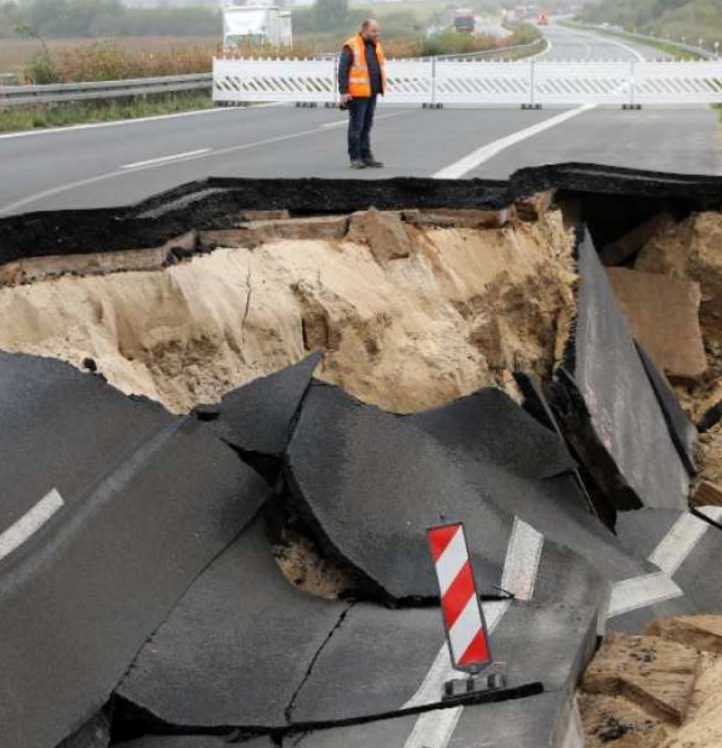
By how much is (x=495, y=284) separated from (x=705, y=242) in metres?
3.42

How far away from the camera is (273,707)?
515cm

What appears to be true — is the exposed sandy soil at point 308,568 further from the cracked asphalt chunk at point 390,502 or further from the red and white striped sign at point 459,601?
the red and white striped sign at point 459,601

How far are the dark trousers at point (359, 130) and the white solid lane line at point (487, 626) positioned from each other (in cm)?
843

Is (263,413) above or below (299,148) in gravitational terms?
above

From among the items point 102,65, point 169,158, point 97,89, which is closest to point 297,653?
point 169,158

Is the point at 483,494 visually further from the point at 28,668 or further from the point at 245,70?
the point at 245,70

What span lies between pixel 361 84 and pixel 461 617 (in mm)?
10844

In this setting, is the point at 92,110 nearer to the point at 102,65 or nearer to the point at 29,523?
the point at 102,65

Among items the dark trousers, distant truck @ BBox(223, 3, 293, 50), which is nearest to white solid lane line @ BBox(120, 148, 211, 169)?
the dark trousers

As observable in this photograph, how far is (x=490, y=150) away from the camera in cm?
1609

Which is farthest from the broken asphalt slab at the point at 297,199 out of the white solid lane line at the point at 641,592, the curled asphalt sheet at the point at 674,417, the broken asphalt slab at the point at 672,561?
the white solid lane line at the point at 641,592

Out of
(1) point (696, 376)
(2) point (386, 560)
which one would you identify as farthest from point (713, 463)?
(2) point (386, 560)

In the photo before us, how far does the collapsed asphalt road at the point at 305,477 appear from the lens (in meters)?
5.07

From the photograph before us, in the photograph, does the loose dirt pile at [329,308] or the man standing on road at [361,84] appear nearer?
the loose dirt pile at [329,308]
